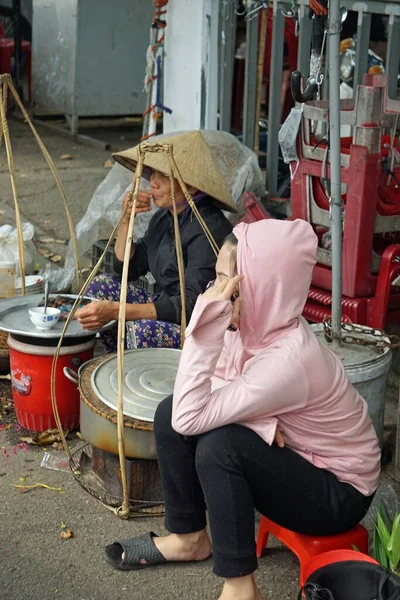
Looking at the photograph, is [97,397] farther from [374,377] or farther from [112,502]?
[374,377]

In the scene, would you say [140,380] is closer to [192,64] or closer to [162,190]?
[162,190]

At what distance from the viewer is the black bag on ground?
2146 mm

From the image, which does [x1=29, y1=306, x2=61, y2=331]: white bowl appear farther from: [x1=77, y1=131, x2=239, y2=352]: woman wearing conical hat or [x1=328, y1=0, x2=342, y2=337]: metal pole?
[x1=328, y1=0, x2=342, y2=337]: metal pole

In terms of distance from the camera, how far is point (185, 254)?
3.62 metres

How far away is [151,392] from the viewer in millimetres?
3074

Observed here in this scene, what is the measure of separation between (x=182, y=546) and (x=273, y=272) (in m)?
0.95

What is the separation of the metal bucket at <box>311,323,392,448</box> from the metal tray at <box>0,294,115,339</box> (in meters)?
0.90

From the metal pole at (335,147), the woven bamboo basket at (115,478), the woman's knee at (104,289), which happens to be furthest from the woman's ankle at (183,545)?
the woman's knee at (104,289)

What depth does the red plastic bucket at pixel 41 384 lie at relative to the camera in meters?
3.44

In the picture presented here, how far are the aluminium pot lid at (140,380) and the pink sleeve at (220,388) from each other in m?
0.54

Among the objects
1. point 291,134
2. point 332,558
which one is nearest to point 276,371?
point 332,558

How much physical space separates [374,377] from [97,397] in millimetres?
922

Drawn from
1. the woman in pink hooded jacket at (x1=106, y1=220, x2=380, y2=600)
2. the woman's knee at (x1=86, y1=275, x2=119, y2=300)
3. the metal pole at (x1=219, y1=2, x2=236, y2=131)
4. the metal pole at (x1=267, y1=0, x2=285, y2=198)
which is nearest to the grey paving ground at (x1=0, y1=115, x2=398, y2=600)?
the woman in pink hooded jacket at (x1=106, y1=220, x2=380, y2=600)

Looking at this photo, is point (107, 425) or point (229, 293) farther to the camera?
point (107, 425)
